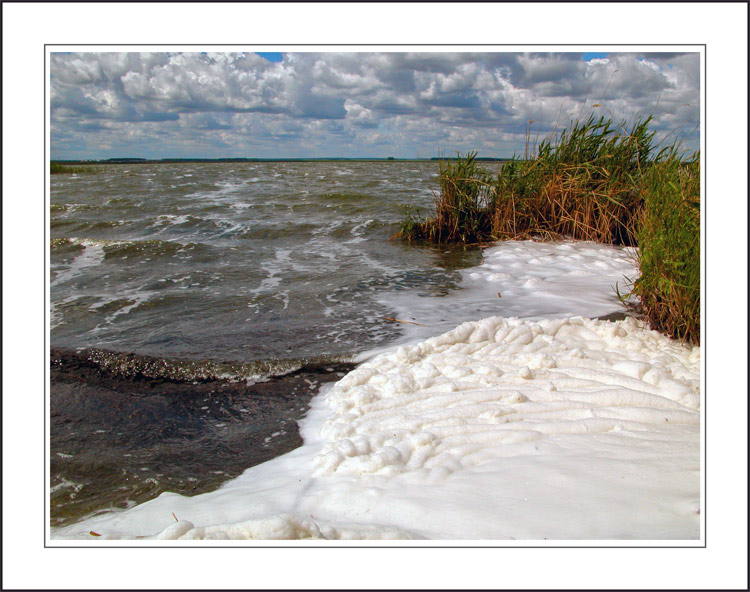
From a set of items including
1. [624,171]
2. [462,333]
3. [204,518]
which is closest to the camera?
[204,518]

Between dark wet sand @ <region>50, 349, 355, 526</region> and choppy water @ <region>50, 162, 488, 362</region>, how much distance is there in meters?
0.36

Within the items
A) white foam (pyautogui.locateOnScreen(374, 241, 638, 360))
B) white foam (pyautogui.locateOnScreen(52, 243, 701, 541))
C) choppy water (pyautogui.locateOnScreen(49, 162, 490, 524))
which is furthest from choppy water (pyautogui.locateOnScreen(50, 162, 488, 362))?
white foam (pyautogui.locateOnScreen(52, 243, 701, 541))

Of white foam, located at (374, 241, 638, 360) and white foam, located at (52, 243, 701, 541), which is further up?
white foam, located at (374, 241, 638, 360)

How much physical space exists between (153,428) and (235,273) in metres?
4.16

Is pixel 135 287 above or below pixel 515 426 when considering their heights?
above

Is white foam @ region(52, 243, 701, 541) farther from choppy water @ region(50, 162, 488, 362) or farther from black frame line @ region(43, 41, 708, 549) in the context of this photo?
choppy water @ region(50, 162, 488, 362)

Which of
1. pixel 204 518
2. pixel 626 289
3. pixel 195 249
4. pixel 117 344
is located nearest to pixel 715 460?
pixel 204 518

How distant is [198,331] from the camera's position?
453 cm

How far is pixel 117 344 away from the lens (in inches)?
166

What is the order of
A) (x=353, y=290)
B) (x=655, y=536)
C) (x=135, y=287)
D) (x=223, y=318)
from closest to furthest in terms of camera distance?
(x=655, y=536)
(x=223, y=318)
(x=353, y=290)
(x=135, y=287)

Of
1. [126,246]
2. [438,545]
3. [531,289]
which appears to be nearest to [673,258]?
[531,289]

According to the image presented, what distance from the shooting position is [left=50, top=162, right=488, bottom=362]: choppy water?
172 inches

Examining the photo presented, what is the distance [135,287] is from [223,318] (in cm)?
209

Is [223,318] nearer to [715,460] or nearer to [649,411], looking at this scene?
[649,411]
